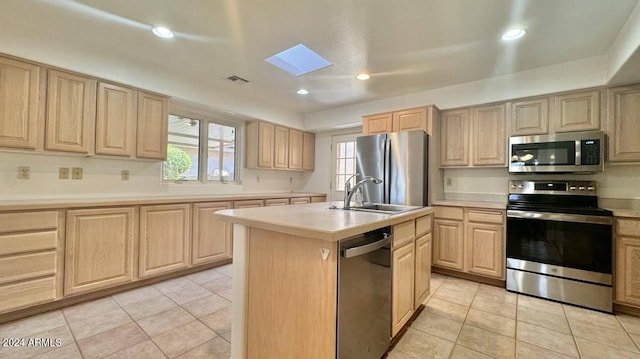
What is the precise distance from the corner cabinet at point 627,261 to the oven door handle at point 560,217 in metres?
0.12

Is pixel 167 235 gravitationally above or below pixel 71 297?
above

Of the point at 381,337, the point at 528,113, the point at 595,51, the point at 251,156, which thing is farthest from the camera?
the point at 251,156

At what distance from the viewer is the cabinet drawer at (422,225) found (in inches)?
84.8

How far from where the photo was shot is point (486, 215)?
3.04 metres

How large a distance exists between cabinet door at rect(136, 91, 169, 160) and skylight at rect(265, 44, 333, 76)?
4.57 feet

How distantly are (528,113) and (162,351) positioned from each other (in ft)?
13.7

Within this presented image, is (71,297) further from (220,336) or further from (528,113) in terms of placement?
(528,113)

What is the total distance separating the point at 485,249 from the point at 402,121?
6.10 feet

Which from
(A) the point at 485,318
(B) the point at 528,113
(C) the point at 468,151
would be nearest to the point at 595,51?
(B) the point at 528,113

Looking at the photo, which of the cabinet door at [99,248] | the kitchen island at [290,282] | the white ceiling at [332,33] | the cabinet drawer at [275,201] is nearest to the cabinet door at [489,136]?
the white ceiling at [332,33]

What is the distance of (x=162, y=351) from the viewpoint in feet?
5.77

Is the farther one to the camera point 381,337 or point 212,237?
point 212,237

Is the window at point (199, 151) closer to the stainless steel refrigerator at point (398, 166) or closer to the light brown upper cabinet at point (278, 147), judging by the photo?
the light brown upper cabinet at point (278, 147)

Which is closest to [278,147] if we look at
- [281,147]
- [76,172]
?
[281,147]
